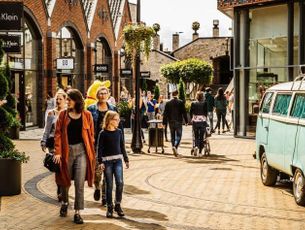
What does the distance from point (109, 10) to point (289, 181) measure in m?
36.5

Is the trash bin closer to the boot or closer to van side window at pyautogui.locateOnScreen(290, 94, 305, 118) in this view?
van side window at pyautogui.locateOnScreen(290, 94, 305, 118)

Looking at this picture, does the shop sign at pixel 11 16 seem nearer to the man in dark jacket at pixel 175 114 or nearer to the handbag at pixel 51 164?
the man in dark jacket at pixel 175 114

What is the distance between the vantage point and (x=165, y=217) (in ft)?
28.3

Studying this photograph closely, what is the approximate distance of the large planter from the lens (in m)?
10.4

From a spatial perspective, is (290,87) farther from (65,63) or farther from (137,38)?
→ (65,63)

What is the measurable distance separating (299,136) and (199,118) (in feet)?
24.2

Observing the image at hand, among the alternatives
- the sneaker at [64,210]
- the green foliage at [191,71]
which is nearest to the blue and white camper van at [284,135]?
the sneaker at [64,210]

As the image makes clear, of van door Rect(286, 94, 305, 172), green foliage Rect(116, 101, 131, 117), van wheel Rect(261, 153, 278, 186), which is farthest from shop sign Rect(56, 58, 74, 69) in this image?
van door Rect(286, 94, 305, 172)

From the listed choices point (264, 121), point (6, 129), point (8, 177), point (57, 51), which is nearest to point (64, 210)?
point (8, 177)

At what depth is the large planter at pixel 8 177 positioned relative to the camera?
34.0ft

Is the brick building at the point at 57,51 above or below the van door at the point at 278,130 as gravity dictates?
above

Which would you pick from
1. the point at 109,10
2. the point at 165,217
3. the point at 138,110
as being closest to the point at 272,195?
the point at 165,217

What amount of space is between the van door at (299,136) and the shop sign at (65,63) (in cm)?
2110

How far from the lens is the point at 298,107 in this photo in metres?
10.1
